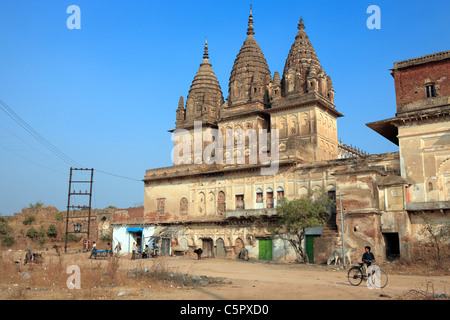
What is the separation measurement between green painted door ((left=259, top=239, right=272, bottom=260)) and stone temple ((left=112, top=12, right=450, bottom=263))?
0.24 ft

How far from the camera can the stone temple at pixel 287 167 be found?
967 inches

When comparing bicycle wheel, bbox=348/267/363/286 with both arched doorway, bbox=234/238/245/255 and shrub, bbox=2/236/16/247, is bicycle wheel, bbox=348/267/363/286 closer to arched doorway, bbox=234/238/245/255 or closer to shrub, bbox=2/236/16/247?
arched doorway, bbox=234/238/245/255

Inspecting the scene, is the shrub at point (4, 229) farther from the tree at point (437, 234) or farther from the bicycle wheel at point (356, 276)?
the bicycle wheel at point (356, 276)

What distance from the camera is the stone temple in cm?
2456

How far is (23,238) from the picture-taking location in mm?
51125

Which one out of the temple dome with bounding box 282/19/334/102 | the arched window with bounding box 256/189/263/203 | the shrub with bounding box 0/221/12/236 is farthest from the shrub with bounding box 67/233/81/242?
the temple dome with bounding box 282/19/334/102

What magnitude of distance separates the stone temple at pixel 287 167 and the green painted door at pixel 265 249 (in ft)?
0.24

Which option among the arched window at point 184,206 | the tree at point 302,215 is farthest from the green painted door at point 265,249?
the arched window at point 184,206

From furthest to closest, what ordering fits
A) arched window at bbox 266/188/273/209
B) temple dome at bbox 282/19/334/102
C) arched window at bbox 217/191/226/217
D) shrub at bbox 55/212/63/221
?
shrub at bbox 55/212/63/221, temple dome at bbox 282/19/334/102, arched window at bbox 217/191/226/217, arched window at bbox 266/188/273/209

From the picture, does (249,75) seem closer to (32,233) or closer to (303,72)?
(303,72)

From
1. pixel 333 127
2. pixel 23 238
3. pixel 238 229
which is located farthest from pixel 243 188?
pixel 23 238
